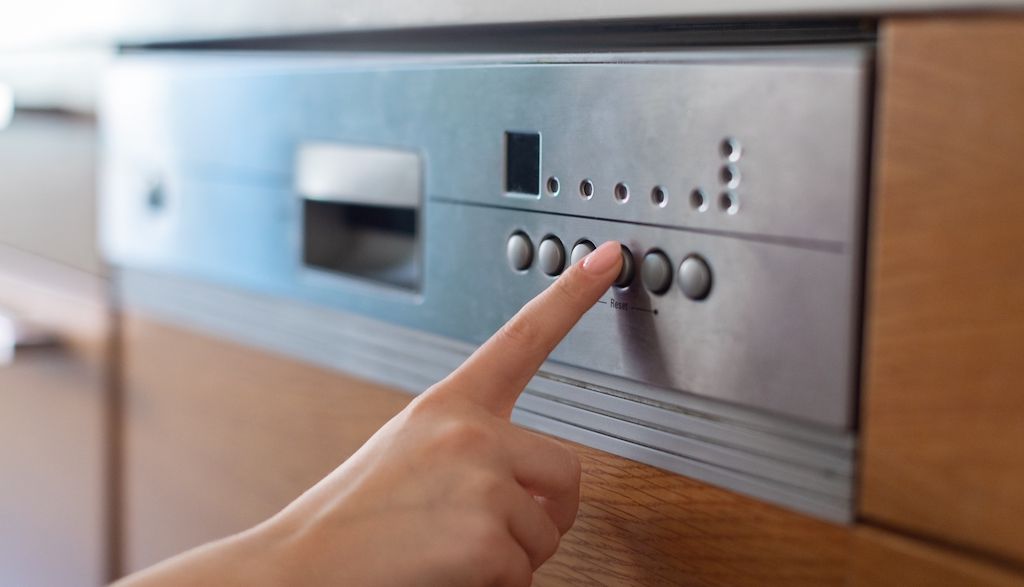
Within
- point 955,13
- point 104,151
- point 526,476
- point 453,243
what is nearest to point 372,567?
point 526,476

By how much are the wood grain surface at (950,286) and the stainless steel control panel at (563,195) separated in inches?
0.5

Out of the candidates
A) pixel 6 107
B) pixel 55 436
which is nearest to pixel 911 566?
pixel 55 436

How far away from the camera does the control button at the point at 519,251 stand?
1.63 feet

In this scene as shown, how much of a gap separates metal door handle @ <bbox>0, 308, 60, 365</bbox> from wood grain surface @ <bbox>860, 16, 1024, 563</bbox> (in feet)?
2.27

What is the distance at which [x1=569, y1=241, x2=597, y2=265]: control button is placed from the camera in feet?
1.52

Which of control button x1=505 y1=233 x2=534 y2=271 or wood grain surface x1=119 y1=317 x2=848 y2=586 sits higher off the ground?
control button x1=505 y1=233 x2=534 y2=271

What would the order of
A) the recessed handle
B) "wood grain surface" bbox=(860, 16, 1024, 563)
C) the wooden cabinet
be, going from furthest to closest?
1. the wooden cabinet
2. the recessed handle
3. "wood grain surface" bbox=(860, 16, 1024, 563)

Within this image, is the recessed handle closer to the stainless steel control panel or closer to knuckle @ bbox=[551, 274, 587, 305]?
the stainless steel control panel

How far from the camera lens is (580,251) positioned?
469mm

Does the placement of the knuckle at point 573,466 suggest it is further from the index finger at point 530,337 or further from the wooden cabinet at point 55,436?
the wooden cabinet at point 55,436

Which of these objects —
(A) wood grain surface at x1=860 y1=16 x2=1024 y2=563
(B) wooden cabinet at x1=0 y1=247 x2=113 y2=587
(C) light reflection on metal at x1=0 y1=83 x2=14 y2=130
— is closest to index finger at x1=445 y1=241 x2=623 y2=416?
(A) wood grain surface at x1=860 y1=16 x2=1024 y2=563

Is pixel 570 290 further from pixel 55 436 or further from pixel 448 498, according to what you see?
pixel 55 436

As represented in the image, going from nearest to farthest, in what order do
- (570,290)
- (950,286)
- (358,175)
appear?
(950,286)
(570,290)
(358,175)

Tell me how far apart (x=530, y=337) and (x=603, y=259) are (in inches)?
1.8
